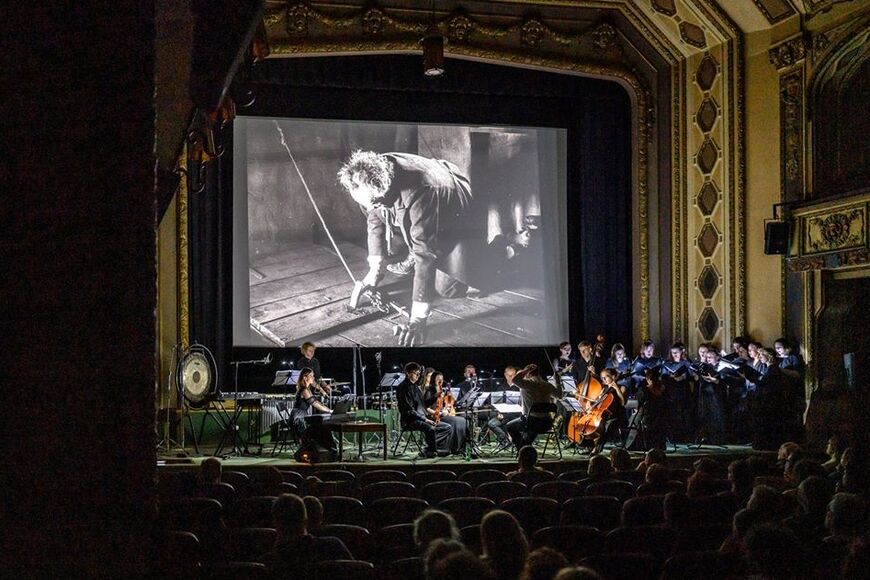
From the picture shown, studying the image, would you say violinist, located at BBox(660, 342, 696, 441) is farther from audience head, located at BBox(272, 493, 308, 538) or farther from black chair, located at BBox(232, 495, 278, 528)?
audience head, located at BBox(272, 493, 308, 538)

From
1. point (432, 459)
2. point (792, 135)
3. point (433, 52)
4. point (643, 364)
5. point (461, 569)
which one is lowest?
point (432, 459)

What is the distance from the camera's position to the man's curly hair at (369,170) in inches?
616

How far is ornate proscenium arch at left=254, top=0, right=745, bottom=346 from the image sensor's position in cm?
1441

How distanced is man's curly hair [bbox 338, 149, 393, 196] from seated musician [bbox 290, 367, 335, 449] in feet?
15.3

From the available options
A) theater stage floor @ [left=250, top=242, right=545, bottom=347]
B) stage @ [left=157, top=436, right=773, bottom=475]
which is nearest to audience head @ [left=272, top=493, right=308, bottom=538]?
stage @ [left=157, top=436, right=773, bottom=475]

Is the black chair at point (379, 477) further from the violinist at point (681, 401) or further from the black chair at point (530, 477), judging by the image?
the violinist at point (681, 401)

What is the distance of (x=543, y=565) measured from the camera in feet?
9.79

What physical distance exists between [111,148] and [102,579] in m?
0.69

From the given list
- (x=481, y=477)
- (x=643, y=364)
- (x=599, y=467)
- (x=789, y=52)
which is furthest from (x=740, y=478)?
(x=789, y=52)

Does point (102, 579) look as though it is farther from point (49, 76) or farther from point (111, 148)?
point (49, 76)

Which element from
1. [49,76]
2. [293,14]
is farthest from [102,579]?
[293,14]

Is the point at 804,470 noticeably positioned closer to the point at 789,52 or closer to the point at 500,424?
the point at 500,424

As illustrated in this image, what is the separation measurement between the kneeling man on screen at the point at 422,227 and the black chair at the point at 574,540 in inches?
435

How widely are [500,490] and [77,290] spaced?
17.1 feet
